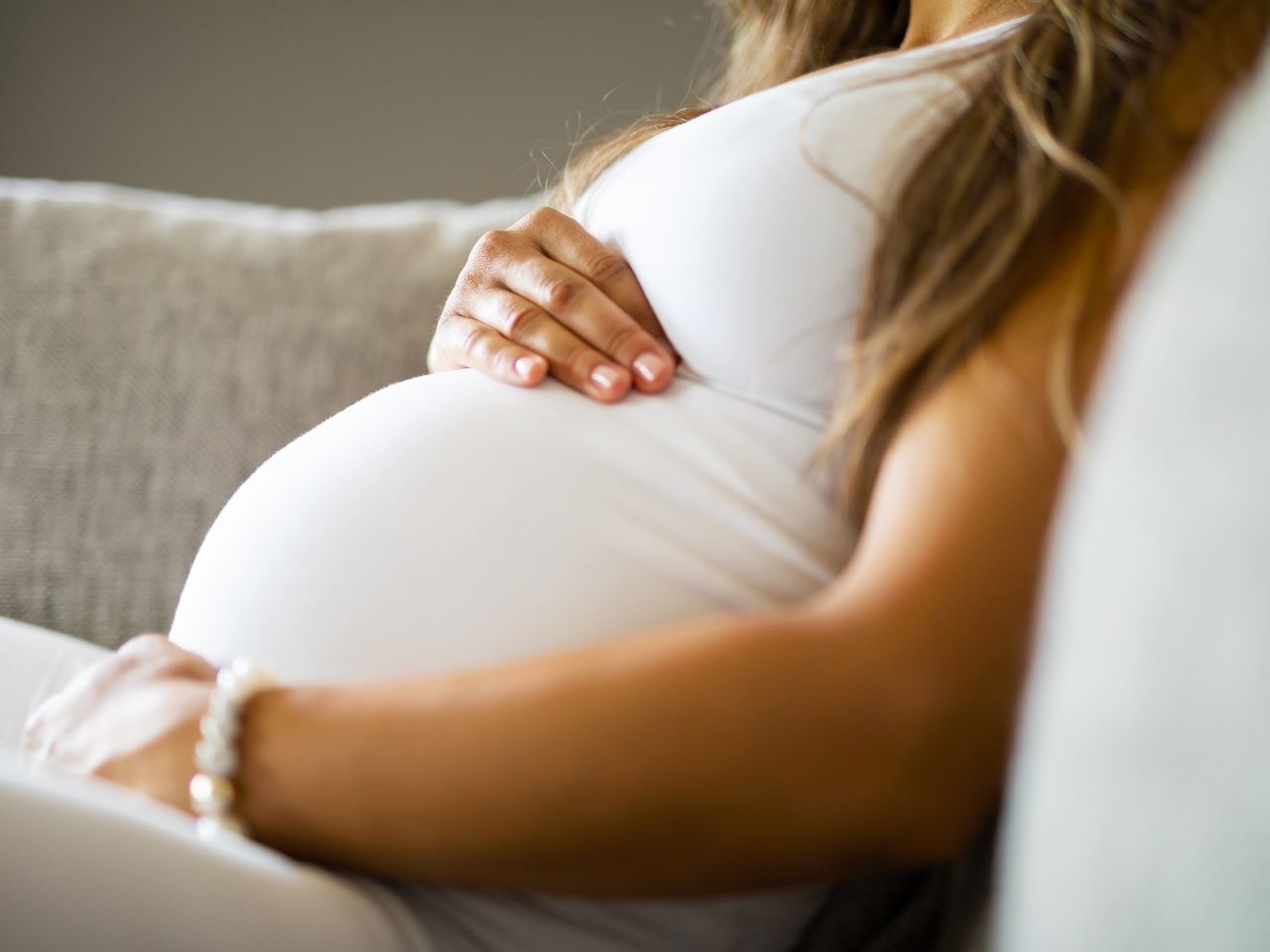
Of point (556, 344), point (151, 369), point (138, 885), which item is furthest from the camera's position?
point (151, 369)

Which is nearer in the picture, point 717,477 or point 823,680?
point 823,680

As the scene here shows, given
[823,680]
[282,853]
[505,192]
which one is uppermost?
[505,192]

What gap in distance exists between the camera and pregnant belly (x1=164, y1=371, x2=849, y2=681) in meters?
0.53

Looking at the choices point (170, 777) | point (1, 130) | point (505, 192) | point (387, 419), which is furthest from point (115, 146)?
point (170, 777)

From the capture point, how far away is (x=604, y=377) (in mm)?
605

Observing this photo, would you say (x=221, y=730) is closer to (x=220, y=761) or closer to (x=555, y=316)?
(x=220, y=761)

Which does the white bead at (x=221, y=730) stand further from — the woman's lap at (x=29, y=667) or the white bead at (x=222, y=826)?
the woman's lap at (x=29, y=667)

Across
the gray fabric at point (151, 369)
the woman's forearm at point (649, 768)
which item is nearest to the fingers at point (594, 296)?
the woman's forearm at point (649, 768)

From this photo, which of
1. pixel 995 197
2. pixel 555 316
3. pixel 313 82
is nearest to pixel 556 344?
pixel 555 316

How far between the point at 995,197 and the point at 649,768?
31cm

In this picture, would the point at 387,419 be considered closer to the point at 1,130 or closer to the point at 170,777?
the point at 170,777

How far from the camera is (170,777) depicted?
0.48 meters

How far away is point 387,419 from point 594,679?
10.8 inches

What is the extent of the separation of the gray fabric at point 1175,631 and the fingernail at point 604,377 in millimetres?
318
